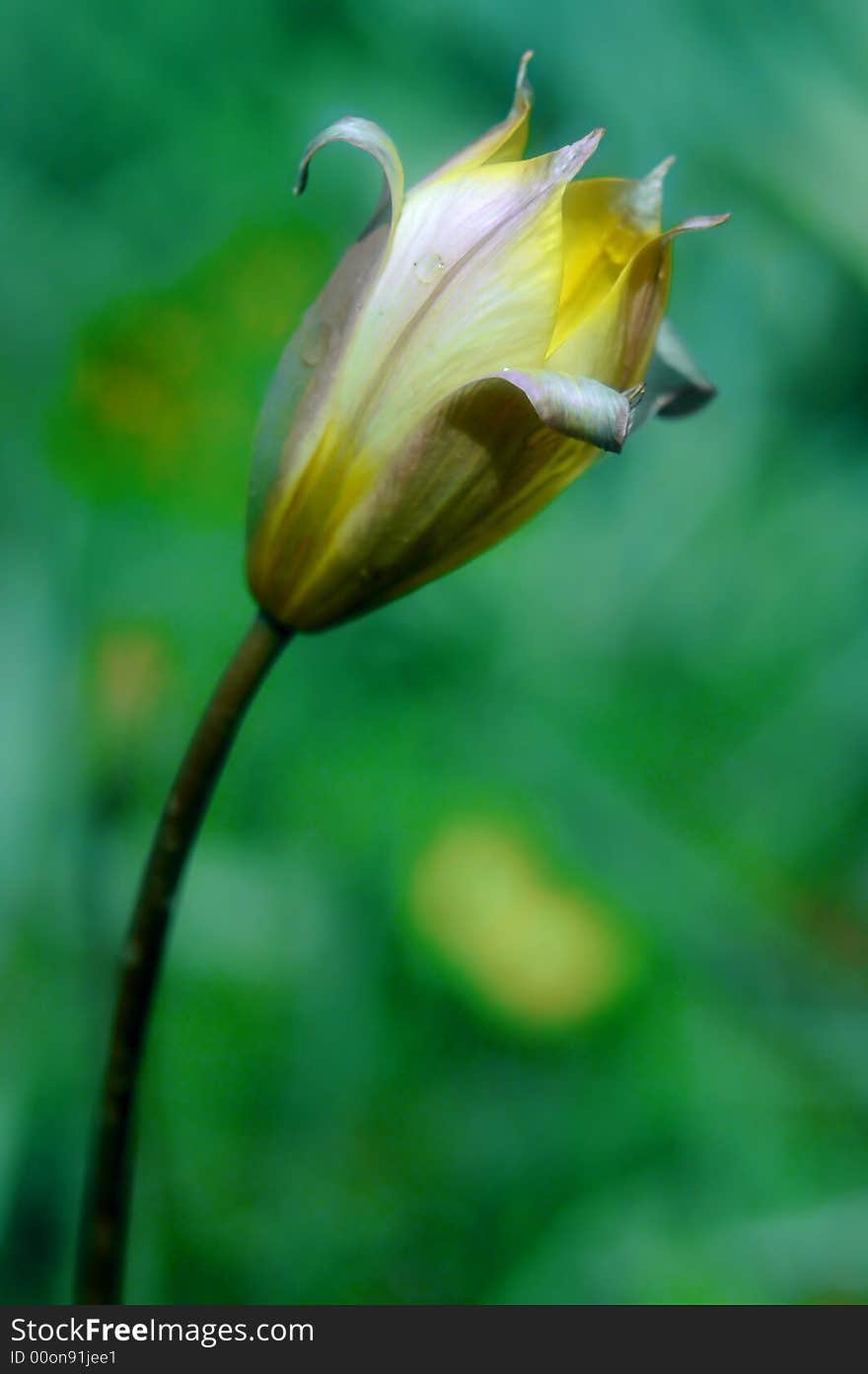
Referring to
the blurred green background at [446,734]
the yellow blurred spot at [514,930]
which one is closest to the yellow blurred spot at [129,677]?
the blurred green background at [446,734]

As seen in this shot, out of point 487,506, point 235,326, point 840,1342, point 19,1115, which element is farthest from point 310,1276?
point 235,326

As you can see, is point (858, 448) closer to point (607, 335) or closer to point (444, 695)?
point (444, 695)

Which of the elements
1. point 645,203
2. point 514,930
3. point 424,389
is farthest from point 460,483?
point 514,930

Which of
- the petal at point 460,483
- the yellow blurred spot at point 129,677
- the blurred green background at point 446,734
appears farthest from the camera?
the yellow blurred spot at point 129,677

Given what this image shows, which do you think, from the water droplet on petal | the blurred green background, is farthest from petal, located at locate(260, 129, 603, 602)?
the blurred green background

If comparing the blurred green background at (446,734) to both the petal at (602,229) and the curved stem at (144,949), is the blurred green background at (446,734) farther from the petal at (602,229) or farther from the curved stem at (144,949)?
the petal at (602,229)

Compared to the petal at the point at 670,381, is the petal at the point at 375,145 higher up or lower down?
higher up

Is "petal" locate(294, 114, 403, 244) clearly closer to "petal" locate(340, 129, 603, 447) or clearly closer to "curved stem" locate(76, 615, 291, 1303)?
"petal" locate(340, 129, 603, 447)

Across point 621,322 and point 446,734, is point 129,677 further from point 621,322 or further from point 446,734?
point 621,322
